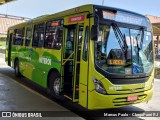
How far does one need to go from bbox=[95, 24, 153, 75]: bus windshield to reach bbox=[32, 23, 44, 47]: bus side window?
12.2 feet

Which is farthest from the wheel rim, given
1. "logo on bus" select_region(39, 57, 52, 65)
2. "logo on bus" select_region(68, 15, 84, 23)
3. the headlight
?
the headlight

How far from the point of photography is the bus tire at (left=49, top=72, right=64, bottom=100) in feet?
28.2

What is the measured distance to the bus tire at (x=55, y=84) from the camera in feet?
28.2

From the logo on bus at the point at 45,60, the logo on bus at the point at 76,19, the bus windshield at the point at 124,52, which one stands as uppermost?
the logo on bus at the point at 76,19

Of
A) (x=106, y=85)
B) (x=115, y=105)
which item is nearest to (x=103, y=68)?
(x=106, y=85)

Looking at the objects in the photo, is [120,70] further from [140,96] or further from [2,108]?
[2,108]

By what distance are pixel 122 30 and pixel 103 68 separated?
1.23 m

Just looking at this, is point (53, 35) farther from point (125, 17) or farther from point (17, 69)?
point (17, 69)

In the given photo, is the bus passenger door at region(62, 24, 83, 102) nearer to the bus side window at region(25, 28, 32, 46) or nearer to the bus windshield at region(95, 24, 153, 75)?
the bus windshield at region(95, 24, 153, 75)

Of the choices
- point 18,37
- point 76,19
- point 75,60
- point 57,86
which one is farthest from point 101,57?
point 18,37

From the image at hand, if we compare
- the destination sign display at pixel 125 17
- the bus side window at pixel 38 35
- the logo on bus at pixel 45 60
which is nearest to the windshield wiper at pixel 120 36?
the destination sign display at pixel 125 17

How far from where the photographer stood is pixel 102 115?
7625mm

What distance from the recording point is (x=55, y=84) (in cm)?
882

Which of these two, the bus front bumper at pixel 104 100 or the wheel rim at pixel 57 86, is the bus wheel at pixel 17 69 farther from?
the bus front bumper at pixel 104 100
